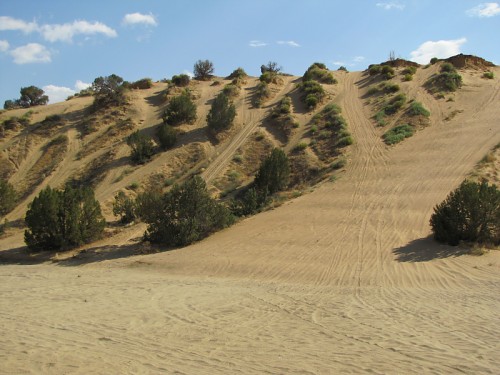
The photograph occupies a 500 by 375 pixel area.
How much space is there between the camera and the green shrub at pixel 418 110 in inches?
1160

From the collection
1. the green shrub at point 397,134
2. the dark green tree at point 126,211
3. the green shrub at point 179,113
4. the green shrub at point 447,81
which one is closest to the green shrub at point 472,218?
the green shrub at point 397,134

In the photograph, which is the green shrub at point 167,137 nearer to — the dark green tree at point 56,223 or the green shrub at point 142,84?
the dark green tree at point 56,223

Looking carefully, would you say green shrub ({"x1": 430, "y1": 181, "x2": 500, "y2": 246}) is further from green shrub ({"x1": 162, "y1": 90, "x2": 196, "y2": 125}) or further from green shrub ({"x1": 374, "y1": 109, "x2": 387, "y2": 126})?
green shrub ({"x1": 162, "y1": 90, "x2": 196, "y2": 125})

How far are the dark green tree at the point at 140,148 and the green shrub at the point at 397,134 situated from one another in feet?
51.9

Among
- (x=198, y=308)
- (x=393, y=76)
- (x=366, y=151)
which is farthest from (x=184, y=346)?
(x=393, y=76)

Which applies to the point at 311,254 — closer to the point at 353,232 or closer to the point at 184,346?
the point at 353,232

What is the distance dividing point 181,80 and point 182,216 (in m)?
29.6

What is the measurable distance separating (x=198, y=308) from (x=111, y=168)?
75.9ft

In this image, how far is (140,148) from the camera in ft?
100

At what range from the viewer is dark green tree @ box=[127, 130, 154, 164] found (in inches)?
1200

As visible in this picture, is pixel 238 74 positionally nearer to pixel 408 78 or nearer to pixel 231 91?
pixel 231 91

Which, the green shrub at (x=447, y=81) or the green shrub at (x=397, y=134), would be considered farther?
the green shrub at (x=447, y=81)

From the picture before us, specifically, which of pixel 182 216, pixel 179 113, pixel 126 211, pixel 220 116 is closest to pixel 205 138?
pixel 220 116

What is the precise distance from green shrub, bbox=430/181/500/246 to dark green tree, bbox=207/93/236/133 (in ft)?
70.5
